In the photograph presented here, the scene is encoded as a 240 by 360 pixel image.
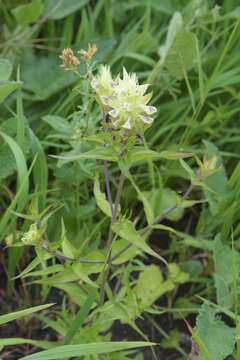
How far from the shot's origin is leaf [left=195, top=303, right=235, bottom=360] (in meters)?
1.12

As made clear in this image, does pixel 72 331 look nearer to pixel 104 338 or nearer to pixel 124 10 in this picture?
pixel 104 338

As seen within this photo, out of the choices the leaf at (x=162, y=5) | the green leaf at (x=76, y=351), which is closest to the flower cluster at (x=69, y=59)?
the green leaf at (x=76, y=351)

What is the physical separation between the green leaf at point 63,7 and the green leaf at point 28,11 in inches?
5.2

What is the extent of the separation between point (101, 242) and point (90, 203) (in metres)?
0.25

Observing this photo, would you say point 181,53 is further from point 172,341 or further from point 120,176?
point 172,341

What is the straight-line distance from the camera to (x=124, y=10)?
2064 mm

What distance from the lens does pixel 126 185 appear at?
1.64 metres

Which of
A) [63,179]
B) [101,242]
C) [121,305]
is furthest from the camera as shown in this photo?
[101,242]

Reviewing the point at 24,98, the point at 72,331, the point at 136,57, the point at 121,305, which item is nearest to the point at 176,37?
the point at 136,57

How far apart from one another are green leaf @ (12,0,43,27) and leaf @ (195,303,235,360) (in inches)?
56.6

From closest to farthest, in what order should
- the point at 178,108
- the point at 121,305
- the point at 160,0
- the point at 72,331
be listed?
1. the point at 72,331
2. the point at 121,305
3. the point at 178,108
4. the point at 160,0

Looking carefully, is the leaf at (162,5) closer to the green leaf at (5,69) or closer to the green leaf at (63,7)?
the green leaf at (63,7)

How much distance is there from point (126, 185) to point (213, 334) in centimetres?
69

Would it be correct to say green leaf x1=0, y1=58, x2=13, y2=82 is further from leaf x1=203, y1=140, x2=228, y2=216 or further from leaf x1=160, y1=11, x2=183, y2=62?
leaf x1=203, y1=140, x2=228, y2=216
